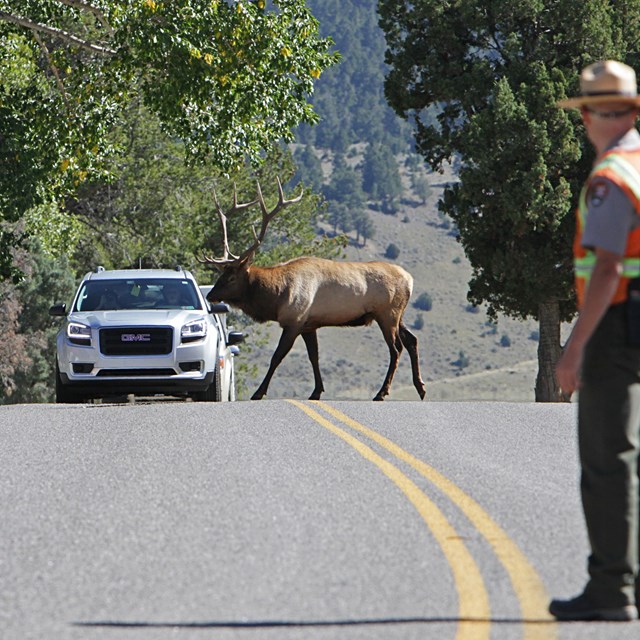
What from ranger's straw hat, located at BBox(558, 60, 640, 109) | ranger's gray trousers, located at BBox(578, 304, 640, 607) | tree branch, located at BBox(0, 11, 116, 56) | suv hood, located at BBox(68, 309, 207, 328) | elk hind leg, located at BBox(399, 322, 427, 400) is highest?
tree branch, located at BBox(0, 11, 116, 56)

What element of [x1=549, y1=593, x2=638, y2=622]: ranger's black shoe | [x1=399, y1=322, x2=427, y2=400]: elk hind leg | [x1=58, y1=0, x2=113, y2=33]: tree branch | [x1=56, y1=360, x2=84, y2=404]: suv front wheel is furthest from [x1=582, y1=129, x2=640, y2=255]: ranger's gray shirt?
[x1=58, y1=0, x2=113, y2=33]: tree branch

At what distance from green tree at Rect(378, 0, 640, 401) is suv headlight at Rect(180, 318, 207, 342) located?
16728 mm

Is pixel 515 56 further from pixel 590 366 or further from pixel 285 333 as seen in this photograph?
pixel 590 366

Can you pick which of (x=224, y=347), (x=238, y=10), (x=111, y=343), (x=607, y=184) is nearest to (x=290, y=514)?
(x=607, y=184)

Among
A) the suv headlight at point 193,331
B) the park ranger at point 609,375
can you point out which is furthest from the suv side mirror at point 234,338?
the park ranger at point 609,375

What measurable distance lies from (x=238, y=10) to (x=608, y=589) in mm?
16699

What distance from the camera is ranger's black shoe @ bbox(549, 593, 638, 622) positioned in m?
5.83

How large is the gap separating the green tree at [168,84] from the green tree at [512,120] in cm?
1067

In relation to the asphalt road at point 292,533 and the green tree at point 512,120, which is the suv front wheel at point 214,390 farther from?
the green tree at point 512,120

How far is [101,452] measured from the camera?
38.1 feet

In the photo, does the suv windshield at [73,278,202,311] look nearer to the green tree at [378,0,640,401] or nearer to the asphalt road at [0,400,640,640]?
the asphalt road at [0,400,640,640]

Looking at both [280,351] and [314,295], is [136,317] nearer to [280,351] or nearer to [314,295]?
[280,351]

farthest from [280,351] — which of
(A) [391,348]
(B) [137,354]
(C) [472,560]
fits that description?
(C) [472,560]

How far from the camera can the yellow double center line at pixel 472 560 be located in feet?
19.0
